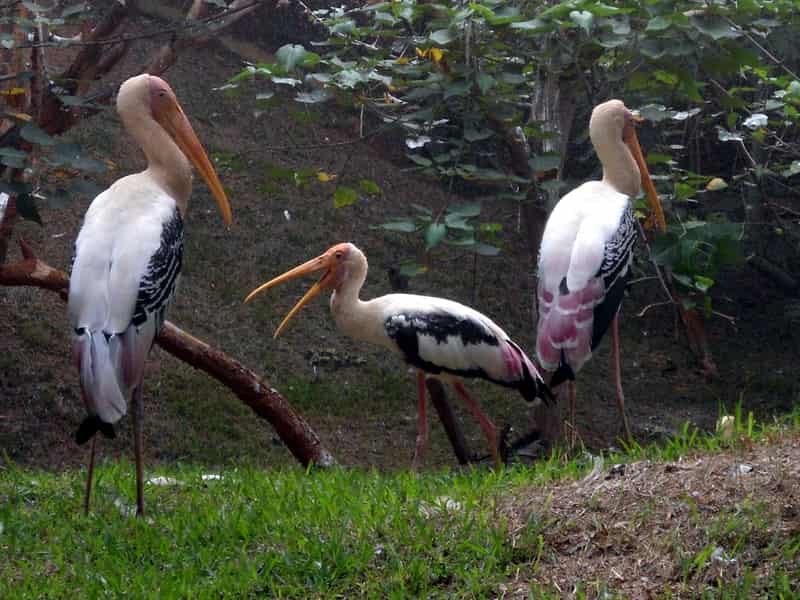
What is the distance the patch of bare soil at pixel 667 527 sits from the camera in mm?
3055

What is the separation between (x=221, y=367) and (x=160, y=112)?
1.73 meters

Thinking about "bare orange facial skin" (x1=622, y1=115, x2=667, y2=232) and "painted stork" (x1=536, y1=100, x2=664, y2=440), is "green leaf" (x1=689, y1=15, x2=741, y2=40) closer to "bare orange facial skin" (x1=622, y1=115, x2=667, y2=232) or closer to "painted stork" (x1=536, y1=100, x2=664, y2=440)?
"bare orange facial skin" (x1=622, y1=115, x2=667, y2=232)

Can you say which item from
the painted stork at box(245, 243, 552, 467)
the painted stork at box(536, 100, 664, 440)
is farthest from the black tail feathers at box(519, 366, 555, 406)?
the painted stork at box(536, 100, 664, 440)

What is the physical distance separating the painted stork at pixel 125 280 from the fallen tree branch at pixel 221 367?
5.01 ft

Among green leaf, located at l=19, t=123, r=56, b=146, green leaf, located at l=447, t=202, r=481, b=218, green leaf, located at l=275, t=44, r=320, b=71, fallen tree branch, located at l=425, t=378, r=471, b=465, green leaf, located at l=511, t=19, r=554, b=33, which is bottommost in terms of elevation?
fallen tree branch, located at l=425, t=378, r=471, b=465

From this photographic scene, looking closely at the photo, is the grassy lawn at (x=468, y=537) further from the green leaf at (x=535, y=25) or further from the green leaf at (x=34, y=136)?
the green leaf at (x=535, y=25)

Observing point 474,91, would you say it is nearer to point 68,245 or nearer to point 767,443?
point 767,443

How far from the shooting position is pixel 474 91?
5934 millimetres

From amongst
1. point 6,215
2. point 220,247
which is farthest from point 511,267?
point 6,215

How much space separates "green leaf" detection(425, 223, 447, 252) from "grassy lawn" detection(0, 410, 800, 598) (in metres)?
1.41

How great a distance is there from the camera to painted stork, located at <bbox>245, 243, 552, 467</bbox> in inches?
209

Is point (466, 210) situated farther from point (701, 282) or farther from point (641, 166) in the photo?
point (701, 282)

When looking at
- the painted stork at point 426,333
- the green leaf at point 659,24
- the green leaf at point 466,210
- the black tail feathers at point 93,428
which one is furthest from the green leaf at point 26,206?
the green leaf at point 659,24

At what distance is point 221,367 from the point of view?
609cm
